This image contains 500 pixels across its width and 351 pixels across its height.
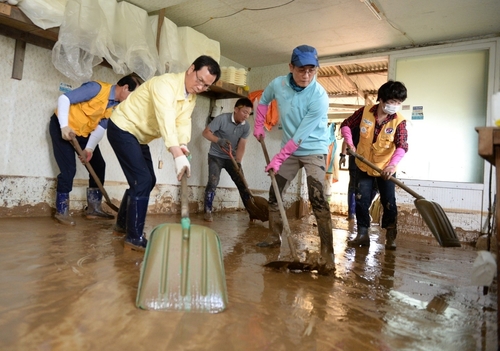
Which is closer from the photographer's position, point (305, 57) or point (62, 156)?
point (305, 57)

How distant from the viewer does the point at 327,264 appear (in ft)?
7.14

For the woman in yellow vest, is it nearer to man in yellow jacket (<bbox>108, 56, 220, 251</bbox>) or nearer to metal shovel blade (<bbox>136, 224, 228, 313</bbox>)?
man in yellow jacket (<bbox>108, 56, 220, 251</bbox>)

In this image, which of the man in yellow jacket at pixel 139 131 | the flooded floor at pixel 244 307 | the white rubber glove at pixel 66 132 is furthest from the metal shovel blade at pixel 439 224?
the white rubber glove at pixel 66 132

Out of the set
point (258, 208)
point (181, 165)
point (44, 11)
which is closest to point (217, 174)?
point (258, 208)

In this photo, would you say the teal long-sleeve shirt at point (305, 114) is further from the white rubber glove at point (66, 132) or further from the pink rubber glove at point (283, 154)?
the white rubber glove at point (66, 132)

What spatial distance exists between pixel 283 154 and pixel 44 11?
89.3 inches

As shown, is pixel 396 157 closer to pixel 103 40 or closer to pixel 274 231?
pixel 274 231

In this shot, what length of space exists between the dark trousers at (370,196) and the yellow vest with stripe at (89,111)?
2480 millimetres

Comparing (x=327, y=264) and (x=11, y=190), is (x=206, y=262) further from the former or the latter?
(x=11, y=190)

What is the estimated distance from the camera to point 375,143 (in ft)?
10.4

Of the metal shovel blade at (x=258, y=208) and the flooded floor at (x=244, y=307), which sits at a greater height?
the metal shovel blade at (x=258, y=208)

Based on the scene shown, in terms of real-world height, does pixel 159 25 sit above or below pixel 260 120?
above

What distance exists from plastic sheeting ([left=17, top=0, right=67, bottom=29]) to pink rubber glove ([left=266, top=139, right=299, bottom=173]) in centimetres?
216

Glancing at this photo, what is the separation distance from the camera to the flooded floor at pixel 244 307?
116 cm
